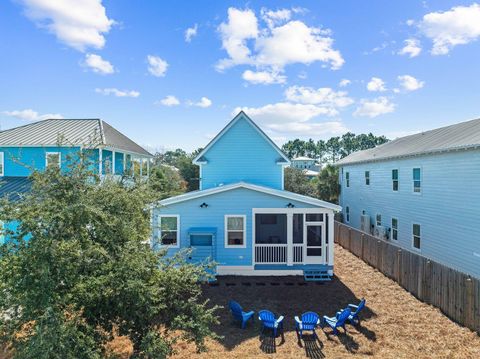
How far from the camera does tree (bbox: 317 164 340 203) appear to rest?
3134 cm

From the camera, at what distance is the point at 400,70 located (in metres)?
16.4

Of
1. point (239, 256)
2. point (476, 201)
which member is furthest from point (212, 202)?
point (476, 201)

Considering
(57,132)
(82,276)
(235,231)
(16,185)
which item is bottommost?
(235,231)

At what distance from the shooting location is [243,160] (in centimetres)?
1809

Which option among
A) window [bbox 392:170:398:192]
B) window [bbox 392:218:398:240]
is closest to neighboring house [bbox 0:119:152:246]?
window [bbox 392:170:398:192]

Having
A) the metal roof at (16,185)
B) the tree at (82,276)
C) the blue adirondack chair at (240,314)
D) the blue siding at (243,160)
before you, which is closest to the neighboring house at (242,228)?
the blue siding at (243,160)

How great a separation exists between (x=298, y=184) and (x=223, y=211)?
83.0 ft

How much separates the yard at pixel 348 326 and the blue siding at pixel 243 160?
6331 mm

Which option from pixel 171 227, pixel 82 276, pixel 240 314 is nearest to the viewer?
pixel 82 276

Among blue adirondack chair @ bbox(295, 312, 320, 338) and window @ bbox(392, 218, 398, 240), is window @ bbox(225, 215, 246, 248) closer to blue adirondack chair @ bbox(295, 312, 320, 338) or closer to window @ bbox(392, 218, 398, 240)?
blue adirondack chair @ bbox(295, 312, 320, 338)

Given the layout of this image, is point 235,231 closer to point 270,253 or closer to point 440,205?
point 270,253

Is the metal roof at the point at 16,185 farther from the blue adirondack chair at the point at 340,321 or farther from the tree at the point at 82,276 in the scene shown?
the blue adirondack chair at the point at 340,321

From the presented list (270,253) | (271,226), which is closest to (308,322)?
(270,253)

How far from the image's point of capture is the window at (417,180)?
16.9 metres
